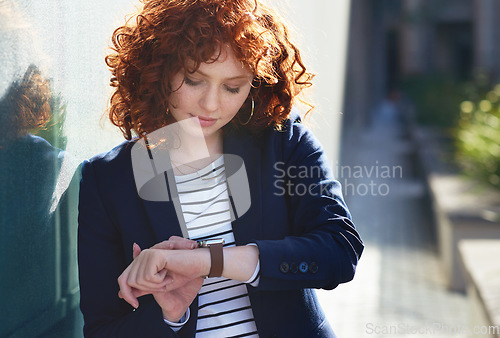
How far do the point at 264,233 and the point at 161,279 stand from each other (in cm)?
34

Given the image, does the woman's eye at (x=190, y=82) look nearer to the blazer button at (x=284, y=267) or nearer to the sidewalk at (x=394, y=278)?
the blazer button at (x=284, y=267)

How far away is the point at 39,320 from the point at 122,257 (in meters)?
0.25

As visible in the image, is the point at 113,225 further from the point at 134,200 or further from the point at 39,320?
the point at 39,320

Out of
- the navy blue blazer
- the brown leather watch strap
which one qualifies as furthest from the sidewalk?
the brown leather watch strap

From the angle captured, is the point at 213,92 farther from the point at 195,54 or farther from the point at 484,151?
the point at 484,151

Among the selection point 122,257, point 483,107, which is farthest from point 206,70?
point 483,107

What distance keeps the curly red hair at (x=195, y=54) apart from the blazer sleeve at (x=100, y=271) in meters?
0.22

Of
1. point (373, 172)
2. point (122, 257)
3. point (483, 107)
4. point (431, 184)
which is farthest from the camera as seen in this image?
point (373, 172)

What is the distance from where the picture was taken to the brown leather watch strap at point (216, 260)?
4.08 ft

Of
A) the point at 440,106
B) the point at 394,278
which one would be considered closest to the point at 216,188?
the point at 394,278

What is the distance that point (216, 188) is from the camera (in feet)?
4.97

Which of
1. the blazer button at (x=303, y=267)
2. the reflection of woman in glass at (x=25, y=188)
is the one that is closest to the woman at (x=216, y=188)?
the blazer button at (x=303, y=267)

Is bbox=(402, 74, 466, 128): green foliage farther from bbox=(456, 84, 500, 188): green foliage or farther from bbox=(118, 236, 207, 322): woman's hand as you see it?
bbox=(118, 236, 207, 322): woman's hand

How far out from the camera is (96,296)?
138cm
